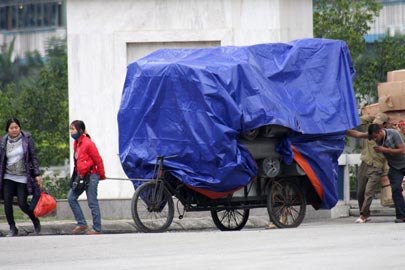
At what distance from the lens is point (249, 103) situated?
1634 centimetres

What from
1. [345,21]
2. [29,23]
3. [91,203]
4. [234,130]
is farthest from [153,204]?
[29,23]

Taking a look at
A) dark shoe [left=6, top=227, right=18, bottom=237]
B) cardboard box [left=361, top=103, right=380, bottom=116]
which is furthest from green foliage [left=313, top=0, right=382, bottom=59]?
dark shoe [left=6, top=227, right=18, bottom=237]

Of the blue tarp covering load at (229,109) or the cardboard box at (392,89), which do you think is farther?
the cardboard box at (392,89)

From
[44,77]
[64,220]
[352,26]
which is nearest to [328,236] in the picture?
[64,220]

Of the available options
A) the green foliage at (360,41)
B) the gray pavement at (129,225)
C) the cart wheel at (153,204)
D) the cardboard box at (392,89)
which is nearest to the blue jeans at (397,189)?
the gray pavement at (129,225)

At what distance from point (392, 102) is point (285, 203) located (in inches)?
132

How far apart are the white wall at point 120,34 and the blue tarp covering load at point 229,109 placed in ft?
12.4

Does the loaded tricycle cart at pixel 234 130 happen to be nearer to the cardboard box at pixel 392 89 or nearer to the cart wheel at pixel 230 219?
the cart wheel at pixel 230 219

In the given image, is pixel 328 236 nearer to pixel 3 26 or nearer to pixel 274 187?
pixel 274 187

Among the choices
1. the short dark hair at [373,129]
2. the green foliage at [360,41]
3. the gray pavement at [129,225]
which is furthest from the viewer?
the green foliage at [360,41]

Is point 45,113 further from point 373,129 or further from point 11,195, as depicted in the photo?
point 373,129

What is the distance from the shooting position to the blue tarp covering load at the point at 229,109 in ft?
53.1

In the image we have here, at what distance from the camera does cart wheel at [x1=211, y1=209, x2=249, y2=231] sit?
17.5m

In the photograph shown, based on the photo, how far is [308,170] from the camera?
666 inches
